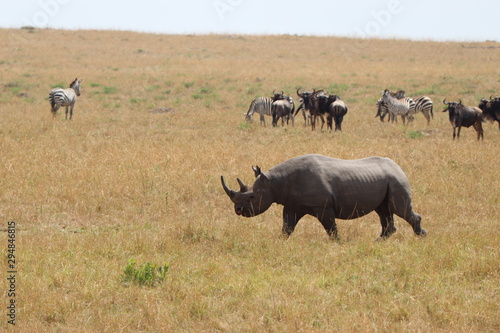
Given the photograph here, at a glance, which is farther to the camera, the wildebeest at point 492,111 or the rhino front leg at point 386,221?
the wildebeest at point 492,111

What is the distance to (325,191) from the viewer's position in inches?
319

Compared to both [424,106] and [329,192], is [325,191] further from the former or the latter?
[424,106]

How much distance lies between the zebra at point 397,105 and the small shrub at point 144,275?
1885 cm

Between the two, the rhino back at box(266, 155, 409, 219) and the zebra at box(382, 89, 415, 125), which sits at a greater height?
the zebra at box(382, 89, 415, 125)

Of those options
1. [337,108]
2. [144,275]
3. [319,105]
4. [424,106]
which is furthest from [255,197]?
[424,106]

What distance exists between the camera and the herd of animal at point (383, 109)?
1872 centimetres

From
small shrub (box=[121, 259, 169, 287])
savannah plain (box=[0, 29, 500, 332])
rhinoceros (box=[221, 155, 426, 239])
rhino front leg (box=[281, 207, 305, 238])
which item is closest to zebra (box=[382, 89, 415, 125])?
savannah plain (box=[0, 29, 500, 332])

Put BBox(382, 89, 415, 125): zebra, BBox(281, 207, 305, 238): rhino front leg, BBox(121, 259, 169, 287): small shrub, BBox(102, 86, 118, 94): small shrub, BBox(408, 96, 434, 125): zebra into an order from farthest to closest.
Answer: BBox(102, 86, 118, 94): small shrub
BBox(382, 89, 415, 125): zebra
BBox(408, 96, 434, 125): zebra
BBox(281, 207, 305, 238): rhino front leg
BBox(121, 259, 169, 287): small shrub

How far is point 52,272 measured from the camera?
6672 millimetres

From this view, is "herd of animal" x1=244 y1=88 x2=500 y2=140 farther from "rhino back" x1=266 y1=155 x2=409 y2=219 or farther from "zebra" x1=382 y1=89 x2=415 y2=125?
"rhino back" x1=266 y1=155 x2=409 y2=219

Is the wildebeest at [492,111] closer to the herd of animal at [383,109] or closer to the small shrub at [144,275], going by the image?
the herd of animal at [383,109]

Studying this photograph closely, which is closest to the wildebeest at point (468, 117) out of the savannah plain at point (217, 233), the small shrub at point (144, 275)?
the savannah plain at point (217, 233)

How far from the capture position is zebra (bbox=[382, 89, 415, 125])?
944 inches

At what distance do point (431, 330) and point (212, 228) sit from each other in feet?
13.0
